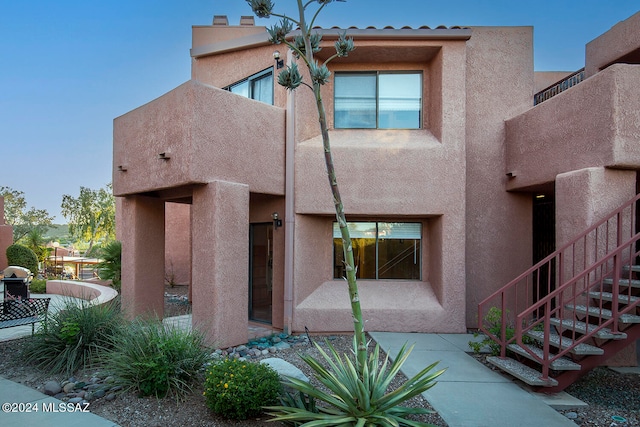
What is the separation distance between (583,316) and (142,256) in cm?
900

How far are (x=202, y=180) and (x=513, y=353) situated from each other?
6.11 metres

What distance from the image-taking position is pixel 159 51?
2416cm

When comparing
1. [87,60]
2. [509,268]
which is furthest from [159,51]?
[509,268]

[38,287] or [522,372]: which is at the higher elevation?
[522,372]

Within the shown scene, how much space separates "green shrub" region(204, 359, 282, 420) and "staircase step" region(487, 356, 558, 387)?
334cm

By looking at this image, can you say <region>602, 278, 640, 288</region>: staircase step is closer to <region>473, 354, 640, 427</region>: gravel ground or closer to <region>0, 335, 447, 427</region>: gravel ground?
<region>473, 354, 640, 427</region>: gravel ground

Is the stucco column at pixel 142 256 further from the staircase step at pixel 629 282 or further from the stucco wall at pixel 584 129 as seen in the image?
the staircase step at pixel 629 282

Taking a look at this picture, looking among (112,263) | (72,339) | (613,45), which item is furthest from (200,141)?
(112,263)

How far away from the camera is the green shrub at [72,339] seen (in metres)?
6.06

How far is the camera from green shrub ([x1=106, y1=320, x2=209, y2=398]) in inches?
199

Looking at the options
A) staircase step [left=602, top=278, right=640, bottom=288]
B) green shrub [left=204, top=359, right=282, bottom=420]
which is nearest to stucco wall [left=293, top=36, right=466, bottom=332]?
staircase step [left=602, top=278, right=640, bottom=288]

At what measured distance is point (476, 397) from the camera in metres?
5.25

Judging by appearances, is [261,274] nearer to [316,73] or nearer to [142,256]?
[142,256]

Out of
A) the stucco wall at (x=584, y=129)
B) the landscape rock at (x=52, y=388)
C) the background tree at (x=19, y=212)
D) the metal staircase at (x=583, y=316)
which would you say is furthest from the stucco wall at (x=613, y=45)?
the background tree at (x=19, y=212)
